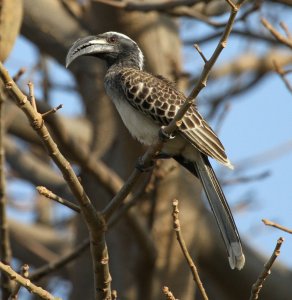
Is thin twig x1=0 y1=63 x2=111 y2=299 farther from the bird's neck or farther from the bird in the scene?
the bird's neck

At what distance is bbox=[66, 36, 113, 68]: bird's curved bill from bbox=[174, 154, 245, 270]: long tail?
87 centimetres

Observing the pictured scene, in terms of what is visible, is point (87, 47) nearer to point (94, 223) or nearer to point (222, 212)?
point (222, 212)

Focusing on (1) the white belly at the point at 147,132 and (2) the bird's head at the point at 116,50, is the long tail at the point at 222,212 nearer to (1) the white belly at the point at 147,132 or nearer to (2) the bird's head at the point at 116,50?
(1) the white belly at the point at 147,132

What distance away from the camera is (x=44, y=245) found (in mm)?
7672

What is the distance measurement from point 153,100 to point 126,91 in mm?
200

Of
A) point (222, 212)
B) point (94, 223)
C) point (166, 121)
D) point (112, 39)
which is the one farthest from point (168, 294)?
point (112, 39)

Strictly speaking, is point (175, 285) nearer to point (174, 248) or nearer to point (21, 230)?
point (174, 248)

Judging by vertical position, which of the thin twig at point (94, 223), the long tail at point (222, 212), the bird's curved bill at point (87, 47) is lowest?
the thin twig at point (94, 223)

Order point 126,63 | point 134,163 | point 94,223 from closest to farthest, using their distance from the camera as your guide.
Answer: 1. point 94,223
2. point 126,63
3. point 134,163

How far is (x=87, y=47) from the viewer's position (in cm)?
436

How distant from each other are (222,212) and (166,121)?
660mm

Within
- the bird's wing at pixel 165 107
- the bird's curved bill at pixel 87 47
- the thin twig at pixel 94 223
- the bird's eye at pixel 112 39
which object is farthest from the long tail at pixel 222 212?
the bird's eye at pixel 112 39

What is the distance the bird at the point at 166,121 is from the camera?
3.82 metres

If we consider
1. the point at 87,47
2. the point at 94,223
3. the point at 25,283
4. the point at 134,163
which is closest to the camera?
the point at 25,283
